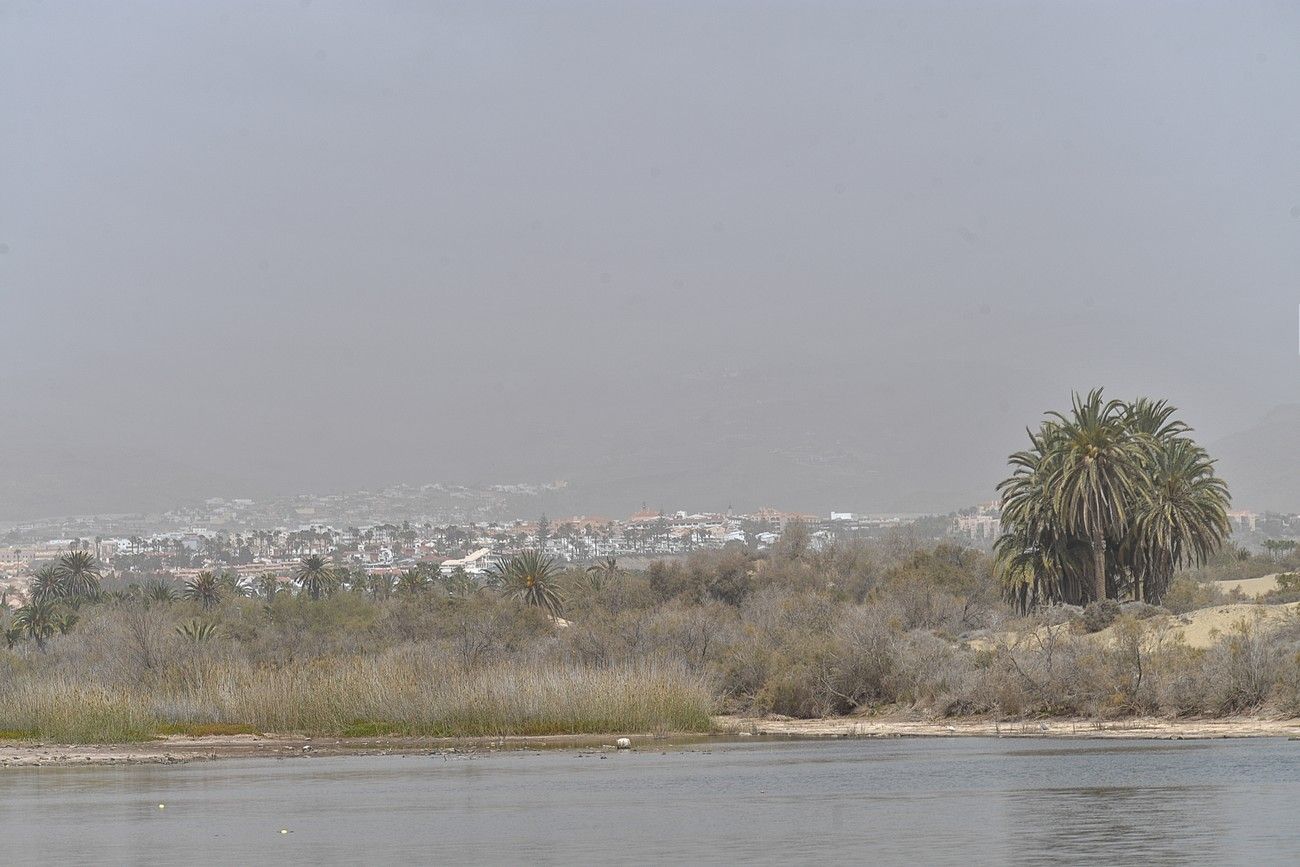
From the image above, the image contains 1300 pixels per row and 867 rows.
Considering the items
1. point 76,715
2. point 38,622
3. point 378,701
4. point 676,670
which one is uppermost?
point 38,622

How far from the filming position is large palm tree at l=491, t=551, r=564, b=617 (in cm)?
10619

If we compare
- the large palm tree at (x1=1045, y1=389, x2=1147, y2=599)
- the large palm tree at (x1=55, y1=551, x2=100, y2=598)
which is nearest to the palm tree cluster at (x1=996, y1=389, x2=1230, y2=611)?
the large palm tree at (x1=1045, y1=389, x2=1147, y2=599)

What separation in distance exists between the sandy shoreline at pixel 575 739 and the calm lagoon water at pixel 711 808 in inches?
143

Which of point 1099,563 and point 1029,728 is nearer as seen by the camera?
point 1029,728

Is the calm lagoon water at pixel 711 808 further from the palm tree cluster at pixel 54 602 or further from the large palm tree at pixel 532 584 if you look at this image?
the large palm tree at pixel 532 584

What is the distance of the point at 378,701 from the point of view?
181 feet

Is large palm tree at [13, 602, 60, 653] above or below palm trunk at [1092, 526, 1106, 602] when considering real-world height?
below

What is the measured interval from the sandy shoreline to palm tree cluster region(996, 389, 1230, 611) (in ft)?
73.2

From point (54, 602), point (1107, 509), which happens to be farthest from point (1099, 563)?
point (54, 602)

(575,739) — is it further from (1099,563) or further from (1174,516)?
(1174,516)

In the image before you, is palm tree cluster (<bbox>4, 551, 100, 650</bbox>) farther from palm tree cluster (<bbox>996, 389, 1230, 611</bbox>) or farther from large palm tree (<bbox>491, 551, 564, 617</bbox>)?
palm tree cluster (<bbox>996, 389, 1230, 611</bbox>)

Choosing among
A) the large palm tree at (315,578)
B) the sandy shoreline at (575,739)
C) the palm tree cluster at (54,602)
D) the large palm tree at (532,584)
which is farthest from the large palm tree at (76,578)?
the sandy shoreline at (575,739)

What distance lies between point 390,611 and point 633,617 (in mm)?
26961

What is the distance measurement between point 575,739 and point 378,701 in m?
7.64
